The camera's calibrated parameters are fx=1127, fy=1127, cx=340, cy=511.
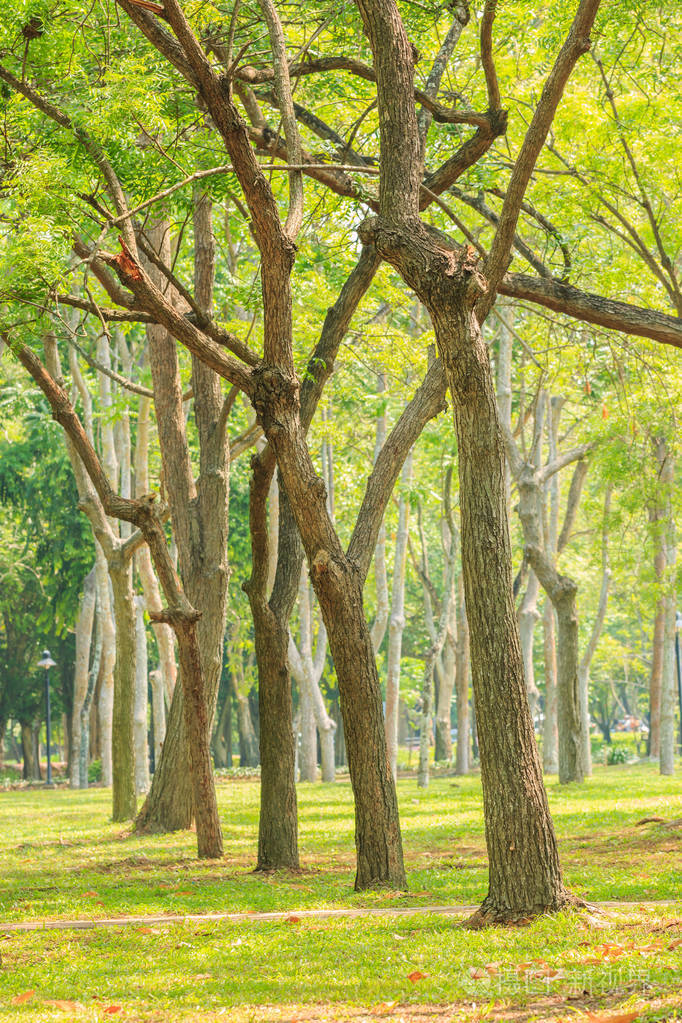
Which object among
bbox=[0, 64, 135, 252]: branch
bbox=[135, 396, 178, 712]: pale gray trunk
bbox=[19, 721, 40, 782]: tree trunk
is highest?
bbox=[0, 64, 135, 252]: branch

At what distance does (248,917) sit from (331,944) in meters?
1.47

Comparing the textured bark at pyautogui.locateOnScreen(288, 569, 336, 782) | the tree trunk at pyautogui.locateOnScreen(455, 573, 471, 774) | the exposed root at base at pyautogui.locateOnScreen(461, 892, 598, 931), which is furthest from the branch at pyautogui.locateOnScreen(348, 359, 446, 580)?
the tree trunk at pyautogui.locateOnScreen(455, 573, 471, 774)

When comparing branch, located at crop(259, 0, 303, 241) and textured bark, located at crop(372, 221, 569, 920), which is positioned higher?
branch, located at crop(259, 0, 303, 241)

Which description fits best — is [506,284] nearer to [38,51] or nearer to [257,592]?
[257,592]

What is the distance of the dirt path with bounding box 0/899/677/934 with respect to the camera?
25.8ft

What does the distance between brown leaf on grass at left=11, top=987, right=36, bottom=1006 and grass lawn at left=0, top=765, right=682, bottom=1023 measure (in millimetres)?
16

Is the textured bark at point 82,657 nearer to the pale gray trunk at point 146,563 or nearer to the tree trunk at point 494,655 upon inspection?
the pale gray trunk at point 146,563

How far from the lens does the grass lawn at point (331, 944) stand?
16.9ft

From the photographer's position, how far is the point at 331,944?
6867 millimetres

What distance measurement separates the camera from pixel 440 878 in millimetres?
9977

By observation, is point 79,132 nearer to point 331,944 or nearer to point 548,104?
point 548,104

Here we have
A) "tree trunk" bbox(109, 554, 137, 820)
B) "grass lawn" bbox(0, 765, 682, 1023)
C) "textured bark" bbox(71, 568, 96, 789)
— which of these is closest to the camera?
"grass lawn" bbox(0, 765, 682, 1023)

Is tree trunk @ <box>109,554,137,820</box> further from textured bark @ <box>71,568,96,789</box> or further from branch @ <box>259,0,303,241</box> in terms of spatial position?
textured bark @ <box>71,568,96,789</box>

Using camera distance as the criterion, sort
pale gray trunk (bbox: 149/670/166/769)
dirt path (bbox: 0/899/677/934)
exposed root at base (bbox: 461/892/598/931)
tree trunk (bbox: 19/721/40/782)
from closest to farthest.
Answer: exposed root at base (bbox: 461/892/598/931) < dirt path (bbox: 0/899/677/934) < pale gray trunk (bbox: 149/670/166/769) < tree trunk (bbox: 19/721/40/782)
